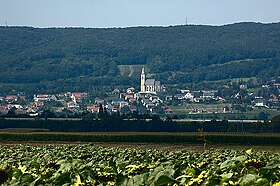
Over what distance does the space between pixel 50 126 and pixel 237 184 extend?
11002 centimetres

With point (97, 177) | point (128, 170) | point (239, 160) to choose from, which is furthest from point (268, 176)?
point (128, 170)

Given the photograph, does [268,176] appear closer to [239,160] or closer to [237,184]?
[237,184]

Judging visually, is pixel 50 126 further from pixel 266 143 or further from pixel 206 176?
pixel 206 176

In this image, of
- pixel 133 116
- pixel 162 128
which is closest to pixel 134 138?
pixel 162 128

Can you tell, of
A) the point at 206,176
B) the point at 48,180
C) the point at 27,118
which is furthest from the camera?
the point at 27,118

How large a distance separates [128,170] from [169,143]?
248ft

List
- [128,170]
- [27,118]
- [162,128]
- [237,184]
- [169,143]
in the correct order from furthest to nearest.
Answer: [27,118] → [162,128] → [169,143] → [128,170] → [237,184]

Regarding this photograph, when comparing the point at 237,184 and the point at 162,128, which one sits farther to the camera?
the point at 162,128

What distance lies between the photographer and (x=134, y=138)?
8875 centimetres

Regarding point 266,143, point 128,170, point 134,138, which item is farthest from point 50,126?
point 128,170

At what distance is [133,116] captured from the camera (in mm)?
124125

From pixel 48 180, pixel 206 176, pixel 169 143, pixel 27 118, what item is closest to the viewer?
pixel 206 176

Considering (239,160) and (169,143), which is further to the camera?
(169,143)

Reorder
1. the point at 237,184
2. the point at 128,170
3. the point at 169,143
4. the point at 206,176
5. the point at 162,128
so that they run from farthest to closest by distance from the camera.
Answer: the point at 162,128 → the point at 169,143 → the point at 128,170 → the point at 206,176 → the point at 237,184
